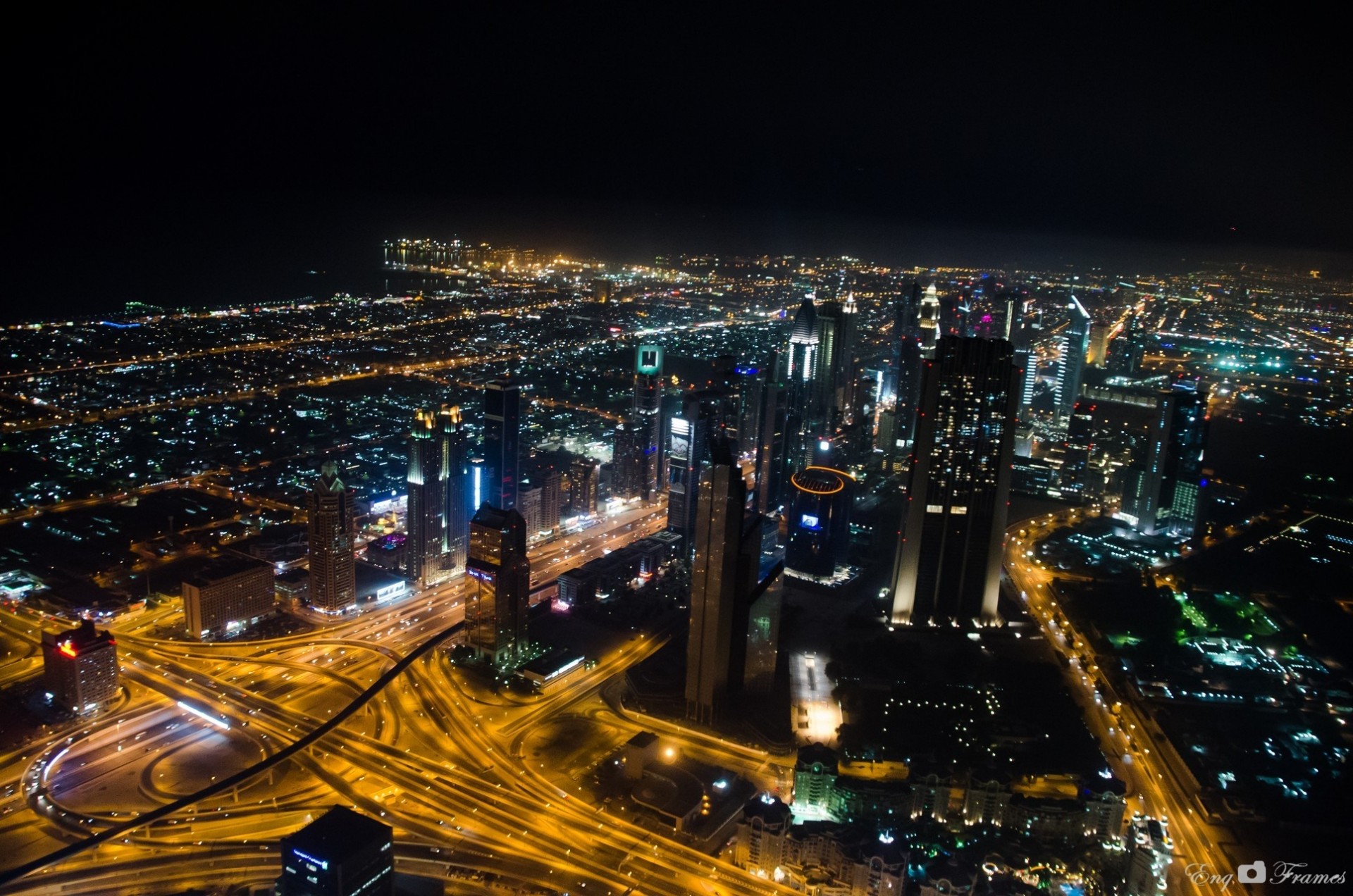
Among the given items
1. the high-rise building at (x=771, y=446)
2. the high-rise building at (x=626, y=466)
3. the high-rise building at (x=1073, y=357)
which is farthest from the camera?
the high-rise building at (x=1073, y=357)

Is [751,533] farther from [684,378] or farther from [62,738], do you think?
[684,378]

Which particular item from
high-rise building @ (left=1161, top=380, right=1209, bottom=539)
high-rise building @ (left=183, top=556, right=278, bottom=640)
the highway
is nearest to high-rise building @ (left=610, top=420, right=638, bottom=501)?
high-rise building @ (left=183, top=556, right=278, bottom=640)

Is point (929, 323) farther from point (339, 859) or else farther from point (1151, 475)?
point (339, 859)

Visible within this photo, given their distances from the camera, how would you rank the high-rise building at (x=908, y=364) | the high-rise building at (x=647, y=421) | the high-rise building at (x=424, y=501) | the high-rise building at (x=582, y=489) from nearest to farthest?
the high-rise building at (x=424, y=501) → the high-rise building at (x=582, y=489) → the high-rise building at (x=647, y=421) → the high-rise building at (x=908, y=364)

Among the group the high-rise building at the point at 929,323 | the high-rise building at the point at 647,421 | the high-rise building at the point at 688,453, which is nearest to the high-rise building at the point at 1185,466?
the high-rise building at the point at 929,323

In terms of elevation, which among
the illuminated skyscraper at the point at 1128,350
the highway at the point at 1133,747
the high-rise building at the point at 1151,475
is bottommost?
the highway at the point at 1133,747

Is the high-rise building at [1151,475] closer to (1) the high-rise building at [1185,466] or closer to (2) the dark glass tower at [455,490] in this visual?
(1) the high-rise building at [1185,466]

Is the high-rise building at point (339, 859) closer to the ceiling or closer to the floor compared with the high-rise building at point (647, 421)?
closer to the floor
